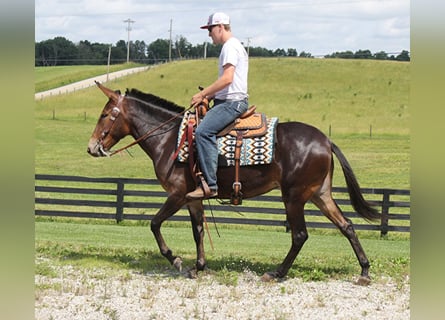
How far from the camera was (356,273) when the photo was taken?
8.11 meters

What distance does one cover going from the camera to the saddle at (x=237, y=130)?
7410mm

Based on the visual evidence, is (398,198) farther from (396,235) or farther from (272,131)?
(272,131)

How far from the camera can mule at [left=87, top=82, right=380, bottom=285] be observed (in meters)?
7.45

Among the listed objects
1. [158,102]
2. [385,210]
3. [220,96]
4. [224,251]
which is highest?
[220,96]

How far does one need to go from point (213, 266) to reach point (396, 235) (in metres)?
7.77

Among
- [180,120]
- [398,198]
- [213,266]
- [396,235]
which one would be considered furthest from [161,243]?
[398,198]

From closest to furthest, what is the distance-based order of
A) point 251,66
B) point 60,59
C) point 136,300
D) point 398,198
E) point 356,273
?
point 136,300, point 356,273, point 398,198, point 251,66, point 60,59

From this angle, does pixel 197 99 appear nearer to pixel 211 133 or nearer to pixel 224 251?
pixel 211 133

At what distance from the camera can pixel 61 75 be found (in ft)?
253

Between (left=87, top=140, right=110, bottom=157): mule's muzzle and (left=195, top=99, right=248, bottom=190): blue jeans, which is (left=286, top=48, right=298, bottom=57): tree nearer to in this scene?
(left=87, top=140, right=110, bottom=157): mule's muzzle

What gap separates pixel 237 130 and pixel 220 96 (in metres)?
0.49

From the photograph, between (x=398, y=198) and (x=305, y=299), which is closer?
(x=305, y=299)

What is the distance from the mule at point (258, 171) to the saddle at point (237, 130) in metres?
0.11

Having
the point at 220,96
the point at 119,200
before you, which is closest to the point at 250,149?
the point at 220,96
